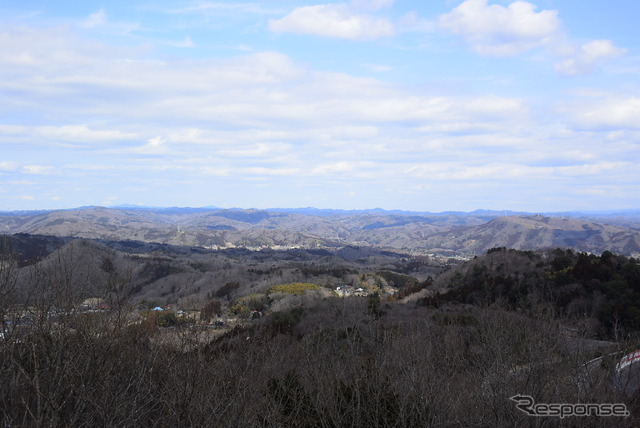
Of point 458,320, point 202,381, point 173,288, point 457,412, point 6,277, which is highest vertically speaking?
point 6,277

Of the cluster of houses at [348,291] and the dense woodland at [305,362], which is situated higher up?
the dense woodland at [305,362]

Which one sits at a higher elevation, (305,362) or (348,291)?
(305,362)

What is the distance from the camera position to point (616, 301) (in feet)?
118

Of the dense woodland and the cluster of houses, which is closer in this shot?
the dense woodland

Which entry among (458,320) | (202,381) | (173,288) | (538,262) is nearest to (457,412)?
(202,381)

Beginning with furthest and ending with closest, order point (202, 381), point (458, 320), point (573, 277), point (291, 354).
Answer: point (573, 277)
point (458, 320)
point (291, 354)
point (202, 381)

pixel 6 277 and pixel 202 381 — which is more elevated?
pixel 6 277

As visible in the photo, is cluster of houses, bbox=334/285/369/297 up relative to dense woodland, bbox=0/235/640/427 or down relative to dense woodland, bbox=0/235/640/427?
down

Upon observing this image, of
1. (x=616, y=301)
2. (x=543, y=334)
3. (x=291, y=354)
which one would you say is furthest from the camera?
(x=616, y=301)

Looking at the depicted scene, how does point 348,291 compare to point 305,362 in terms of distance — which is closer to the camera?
point 305,362

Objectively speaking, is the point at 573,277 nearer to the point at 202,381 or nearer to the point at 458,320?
the point at 458,320

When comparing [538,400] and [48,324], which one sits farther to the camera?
[48,324]

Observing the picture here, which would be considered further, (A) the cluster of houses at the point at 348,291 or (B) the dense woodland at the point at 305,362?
(A) the cluster of houses at the point at 348,291

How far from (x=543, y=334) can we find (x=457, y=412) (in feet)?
25.5
